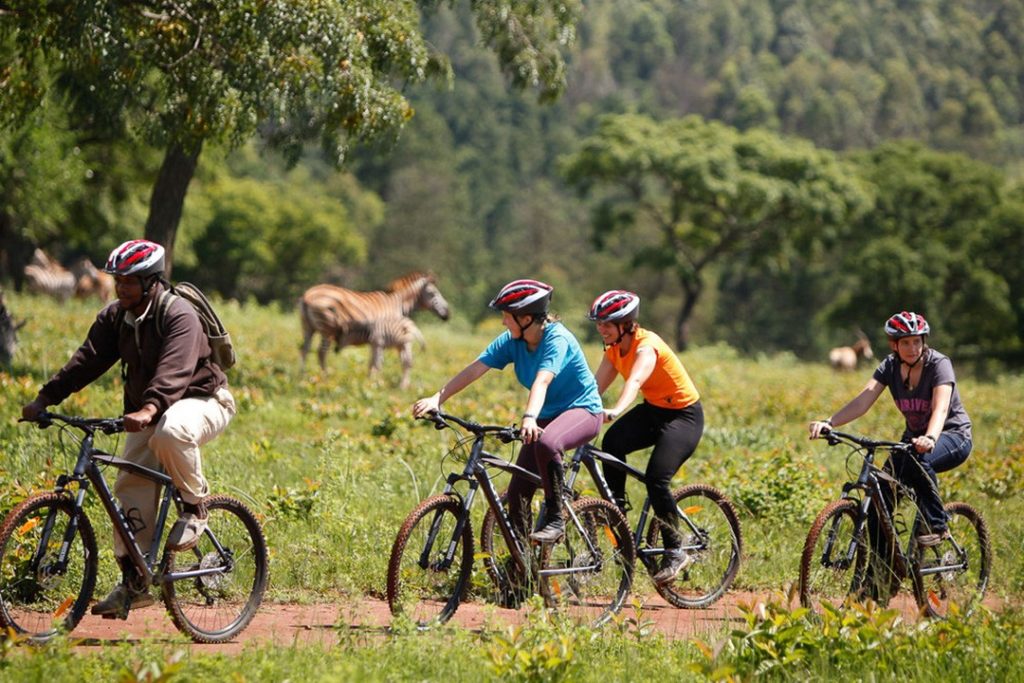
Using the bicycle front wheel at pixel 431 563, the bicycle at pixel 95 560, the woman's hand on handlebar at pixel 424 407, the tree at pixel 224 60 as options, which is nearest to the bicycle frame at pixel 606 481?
the bicycle front wheel at pixel 431 563

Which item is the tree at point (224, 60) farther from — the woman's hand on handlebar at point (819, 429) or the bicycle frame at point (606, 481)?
the woman's hand on handlebar at point (819, 429)

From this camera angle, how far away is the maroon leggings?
7.62m

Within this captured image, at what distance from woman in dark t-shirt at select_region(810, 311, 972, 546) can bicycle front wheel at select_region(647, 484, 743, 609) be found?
3.55 ft

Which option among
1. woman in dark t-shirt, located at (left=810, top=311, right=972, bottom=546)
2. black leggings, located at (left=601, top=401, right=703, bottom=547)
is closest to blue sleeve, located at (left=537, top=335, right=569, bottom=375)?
black leggings, located at (left=601, top=401, right=703, bottom=547)

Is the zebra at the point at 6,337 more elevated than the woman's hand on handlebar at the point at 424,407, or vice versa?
the zebra at the point at 6,337

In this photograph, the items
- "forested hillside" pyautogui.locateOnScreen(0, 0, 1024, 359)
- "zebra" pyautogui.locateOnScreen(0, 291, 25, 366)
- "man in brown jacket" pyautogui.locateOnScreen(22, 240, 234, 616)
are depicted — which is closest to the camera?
"man in brown jacket" pyautogui.locateOnScreen(22, 240, 234, 616)

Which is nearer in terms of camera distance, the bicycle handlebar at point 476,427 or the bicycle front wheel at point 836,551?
the bicycle handlebar at point 476,427

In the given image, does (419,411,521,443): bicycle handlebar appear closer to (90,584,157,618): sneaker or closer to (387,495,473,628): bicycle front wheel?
(387,495,473,628): bicycle front wheel

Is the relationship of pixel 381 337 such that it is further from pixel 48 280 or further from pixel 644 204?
pixel 644 204

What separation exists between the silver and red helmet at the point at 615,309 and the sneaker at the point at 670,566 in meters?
1.66

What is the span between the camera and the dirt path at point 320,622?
675 cm

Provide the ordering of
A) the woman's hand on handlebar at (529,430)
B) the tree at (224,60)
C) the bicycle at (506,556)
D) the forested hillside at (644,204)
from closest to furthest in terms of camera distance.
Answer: the bicycle at (506,556) < the woman's hand on handlebar at (529,430) < the tree at (224,60) < the forested hillside at (644,204)

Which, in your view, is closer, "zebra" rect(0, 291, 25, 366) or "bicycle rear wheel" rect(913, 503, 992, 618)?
"bicycle rear wheel" rect(913, 503, 992, 618)

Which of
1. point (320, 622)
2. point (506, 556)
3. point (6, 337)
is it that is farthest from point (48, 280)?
point (506, 556)
